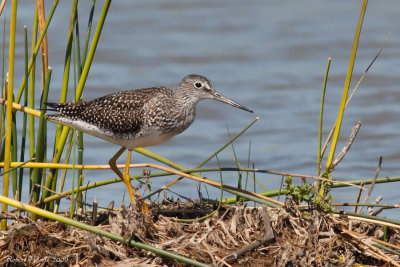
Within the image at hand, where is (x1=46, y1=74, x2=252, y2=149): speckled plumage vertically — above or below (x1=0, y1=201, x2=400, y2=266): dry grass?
above

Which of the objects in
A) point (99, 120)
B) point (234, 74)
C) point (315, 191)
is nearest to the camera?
point (315, 191)

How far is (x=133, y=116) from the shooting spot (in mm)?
8195

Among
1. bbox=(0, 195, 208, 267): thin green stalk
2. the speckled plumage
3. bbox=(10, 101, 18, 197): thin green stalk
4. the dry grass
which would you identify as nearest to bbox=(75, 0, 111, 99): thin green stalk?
the speckled plumage

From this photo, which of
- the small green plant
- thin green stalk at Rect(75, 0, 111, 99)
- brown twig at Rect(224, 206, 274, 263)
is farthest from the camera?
thin green stalk at Rect(75, 0, 111, 99)

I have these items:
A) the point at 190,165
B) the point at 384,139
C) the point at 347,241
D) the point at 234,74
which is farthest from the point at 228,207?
the point at 234,74

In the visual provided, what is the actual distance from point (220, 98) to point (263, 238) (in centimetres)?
234

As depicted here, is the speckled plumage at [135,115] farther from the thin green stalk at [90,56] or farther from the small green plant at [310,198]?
the small green plant at [310,198]

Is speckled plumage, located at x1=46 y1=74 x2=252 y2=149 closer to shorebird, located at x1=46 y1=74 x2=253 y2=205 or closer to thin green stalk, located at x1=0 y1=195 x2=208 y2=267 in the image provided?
shorebird, located at x1=46 y1=74 x2=253 y2=205

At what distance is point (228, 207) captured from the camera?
24.5 ft

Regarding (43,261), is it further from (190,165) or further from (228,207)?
(190,165)

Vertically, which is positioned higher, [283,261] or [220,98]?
[220,98]

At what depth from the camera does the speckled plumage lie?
814cm

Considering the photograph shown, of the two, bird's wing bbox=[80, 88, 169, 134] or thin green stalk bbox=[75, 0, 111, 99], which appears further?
bird's wing bbox=[80, 88, 169, 134]

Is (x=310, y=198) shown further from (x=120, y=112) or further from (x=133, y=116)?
(x=120, y=112)
